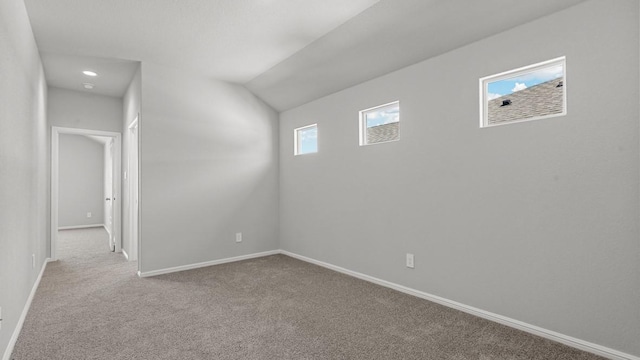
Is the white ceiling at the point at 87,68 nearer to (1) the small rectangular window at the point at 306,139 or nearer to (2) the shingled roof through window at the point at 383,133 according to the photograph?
(1) the small rectangular window at the point at 306,139

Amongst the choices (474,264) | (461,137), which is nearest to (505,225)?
(474,264)

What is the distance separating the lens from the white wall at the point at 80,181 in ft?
25.7

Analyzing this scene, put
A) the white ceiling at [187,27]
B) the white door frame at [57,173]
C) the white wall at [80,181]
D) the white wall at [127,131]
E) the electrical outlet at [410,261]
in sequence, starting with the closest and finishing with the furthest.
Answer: the white ceiling at [187,27] < the electrical outlet at [410,261] < the white wall at [127,131] < the white door frame at [57,173] < the white wall at [80,181]

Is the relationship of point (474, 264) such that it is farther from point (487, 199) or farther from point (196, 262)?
point (196, 262)

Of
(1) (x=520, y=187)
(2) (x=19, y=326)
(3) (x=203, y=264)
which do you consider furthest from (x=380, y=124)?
(2) (x=19, y=326)

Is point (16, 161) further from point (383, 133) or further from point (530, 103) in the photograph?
point (530, 103)

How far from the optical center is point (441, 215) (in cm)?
285

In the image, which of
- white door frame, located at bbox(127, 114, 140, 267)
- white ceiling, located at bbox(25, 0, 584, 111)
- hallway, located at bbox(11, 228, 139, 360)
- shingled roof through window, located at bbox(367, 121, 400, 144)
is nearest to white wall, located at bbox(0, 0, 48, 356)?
hallway, located at bbox(11, 228, 139, 360)

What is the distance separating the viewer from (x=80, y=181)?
8.06m

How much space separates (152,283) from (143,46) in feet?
8.67

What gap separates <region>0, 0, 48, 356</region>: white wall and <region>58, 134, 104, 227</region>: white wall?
19.3 ft

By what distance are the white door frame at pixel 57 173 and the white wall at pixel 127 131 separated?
133 mm

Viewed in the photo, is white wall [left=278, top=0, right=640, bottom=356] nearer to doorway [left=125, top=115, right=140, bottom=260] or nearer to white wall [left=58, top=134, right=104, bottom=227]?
doorway [left=125, top=115, right=140, bottom=260]

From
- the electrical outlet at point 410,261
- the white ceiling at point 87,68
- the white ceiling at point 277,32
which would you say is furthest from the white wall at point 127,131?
the electrical outlet at point 410,261
